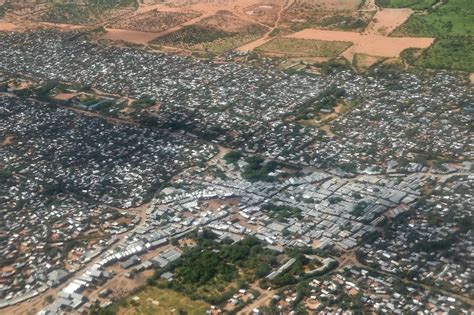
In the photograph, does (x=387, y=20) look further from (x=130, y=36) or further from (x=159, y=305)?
(x=159, y=305)

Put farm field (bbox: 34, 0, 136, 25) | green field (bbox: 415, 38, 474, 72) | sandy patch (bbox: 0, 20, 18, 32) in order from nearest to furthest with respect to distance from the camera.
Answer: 1. green field (bbox: 415, 38, 474, 72)
2. sandy patch (bbox: 0, 20, 18, 32)
3. farm field (bbox: 34, 0, 136, 25)

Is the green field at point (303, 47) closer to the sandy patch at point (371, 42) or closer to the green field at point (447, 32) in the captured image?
the sandy patch at point (371, 42)

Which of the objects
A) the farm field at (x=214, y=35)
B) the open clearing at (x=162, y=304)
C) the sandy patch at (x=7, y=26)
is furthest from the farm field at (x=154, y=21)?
the open clearing at (x=162, y=304)

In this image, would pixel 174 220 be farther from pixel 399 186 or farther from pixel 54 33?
pixel 54 33

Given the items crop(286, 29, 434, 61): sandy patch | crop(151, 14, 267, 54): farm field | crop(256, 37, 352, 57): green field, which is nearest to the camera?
crop(286, 29, 434, 61): sandy patch

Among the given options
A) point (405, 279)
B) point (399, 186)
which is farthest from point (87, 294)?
point (399, 186)

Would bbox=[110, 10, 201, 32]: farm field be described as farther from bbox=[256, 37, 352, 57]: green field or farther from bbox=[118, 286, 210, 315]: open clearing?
bbox=[118, 286, 210, 315]: open clearing

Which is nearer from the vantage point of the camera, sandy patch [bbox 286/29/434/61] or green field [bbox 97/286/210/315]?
green field [bbox 97/286/210/315]

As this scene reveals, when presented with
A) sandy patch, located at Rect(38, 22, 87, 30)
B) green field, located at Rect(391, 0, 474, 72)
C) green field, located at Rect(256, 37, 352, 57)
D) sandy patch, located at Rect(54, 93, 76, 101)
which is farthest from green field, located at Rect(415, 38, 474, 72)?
sandy patch, located at Rect(38, 22, 87, 30)

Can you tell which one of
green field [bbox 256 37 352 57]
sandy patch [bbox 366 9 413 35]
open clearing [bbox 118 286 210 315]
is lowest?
open clearing [bbox 118 286 210 315]
